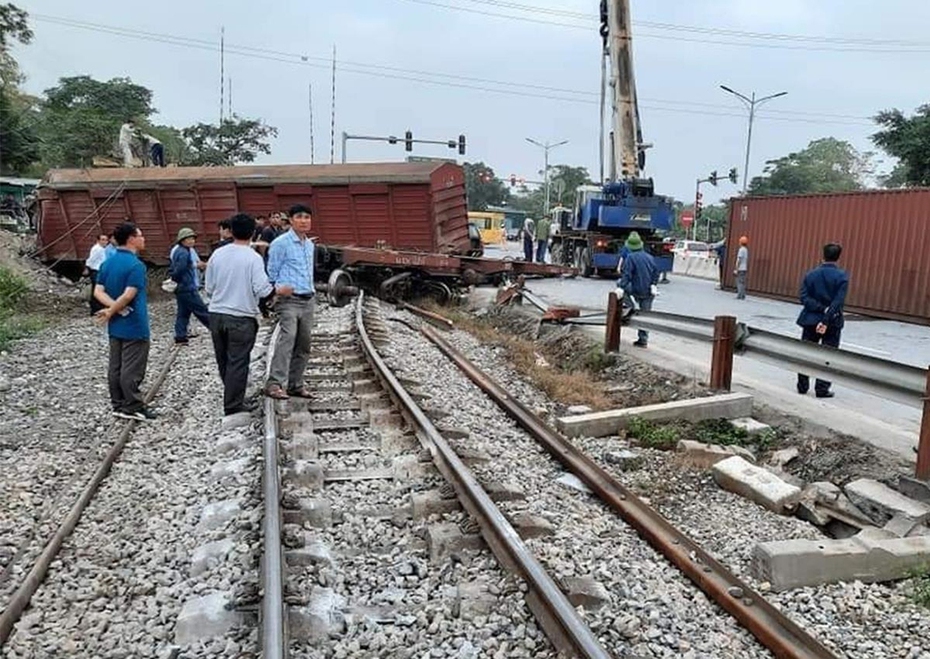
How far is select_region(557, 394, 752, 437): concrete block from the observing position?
6.77 metres

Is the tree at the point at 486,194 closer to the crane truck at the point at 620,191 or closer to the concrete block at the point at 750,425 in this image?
the crane truck at the point at 620,191

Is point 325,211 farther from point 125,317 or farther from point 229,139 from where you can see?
point 229,139

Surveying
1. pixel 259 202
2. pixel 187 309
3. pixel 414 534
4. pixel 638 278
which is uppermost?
pixel 259 202

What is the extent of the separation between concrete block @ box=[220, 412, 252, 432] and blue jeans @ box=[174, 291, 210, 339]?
3888 mm

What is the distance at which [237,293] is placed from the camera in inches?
253

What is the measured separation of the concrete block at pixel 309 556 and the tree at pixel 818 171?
252 ft

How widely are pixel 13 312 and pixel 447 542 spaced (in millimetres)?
13286

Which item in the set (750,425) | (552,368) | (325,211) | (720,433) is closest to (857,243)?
(552,368)

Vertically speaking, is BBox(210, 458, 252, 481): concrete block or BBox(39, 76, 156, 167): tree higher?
BBox(39, 76, 156, 167): tree

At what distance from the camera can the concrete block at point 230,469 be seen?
5.08 m

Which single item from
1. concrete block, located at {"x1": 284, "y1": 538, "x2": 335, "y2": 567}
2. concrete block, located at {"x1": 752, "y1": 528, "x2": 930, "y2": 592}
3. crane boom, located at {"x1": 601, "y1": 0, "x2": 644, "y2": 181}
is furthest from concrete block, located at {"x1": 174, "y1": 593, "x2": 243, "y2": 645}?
crane boom, located at {"x1": 601, "y1": 0, "x2": 644, "y2": 181}

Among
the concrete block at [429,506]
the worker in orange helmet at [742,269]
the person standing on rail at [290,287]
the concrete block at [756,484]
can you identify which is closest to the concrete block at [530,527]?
the concrete block at [429,506]

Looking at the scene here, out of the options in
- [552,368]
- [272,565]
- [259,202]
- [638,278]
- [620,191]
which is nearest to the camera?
[272,565]

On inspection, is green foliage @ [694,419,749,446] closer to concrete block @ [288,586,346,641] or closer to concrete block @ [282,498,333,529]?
concrete block @ [282,498,333,529]
